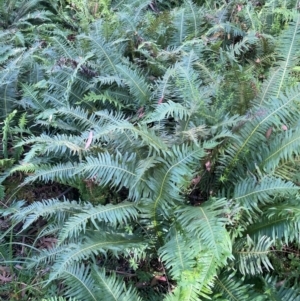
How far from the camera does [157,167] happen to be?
100 inches

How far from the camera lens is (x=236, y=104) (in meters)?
2.90

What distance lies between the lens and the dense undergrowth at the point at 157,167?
2.26 meters

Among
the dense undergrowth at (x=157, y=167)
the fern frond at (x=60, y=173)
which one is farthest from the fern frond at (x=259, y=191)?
the fern frond at (x=60, y=173)

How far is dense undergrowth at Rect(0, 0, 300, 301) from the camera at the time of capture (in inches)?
89.0

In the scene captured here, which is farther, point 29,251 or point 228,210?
point 29,251

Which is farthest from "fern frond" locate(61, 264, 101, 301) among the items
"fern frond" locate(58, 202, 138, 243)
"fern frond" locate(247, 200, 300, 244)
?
"fern frond" locate(247, 200, 300, 244)

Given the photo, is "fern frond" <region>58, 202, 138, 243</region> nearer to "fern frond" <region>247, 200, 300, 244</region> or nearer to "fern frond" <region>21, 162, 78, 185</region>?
"fern frond" <region>21, 162, 78, 185</region>

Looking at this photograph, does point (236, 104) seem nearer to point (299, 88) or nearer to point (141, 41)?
point (299, 88)

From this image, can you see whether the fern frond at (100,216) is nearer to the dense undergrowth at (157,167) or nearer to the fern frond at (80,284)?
the dense undergrowth at (157,167)

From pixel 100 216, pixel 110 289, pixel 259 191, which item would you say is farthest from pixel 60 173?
pixel 259 191

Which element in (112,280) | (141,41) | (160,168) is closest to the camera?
(112,280)

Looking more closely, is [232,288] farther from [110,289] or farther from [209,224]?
[110,289]

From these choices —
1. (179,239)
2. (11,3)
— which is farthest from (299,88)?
(11,3)

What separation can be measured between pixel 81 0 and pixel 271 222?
136 inches
